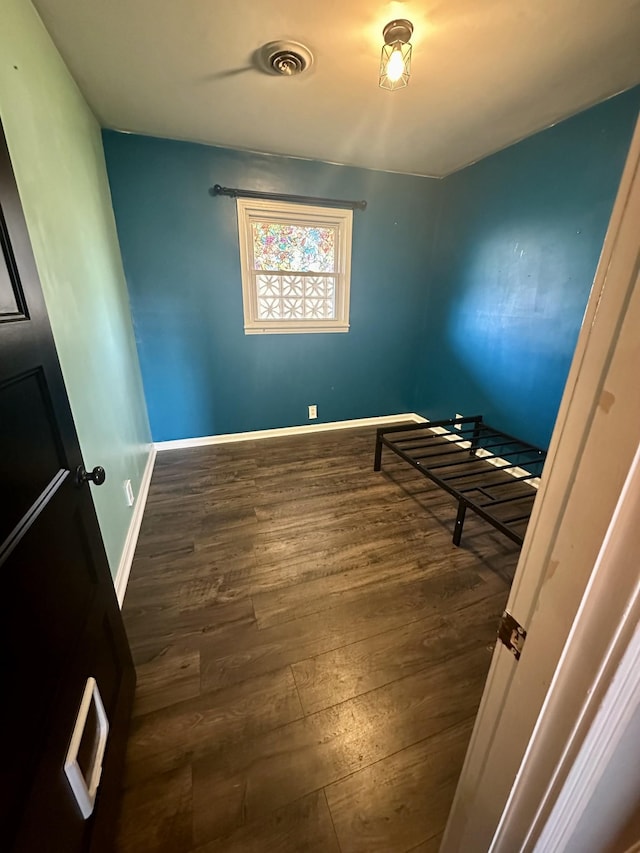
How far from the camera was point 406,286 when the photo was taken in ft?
11.3

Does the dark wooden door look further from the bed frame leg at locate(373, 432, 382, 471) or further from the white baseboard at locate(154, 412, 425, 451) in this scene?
the white baseboard at locate(154, 412, 425, 451)

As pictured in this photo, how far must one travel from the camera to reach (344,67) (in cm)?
172

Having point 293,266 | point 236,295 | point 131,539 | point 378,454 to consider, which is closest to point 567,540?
point 131,539

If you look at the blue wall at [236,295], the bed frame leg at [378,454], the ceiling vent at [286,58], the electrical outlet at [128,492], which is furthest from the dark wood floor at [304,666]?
the ceiling vent at [286,58]

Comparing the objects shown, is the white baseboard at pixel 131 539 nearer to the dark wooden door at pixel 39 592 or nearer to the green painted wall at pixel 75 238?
the green painted wall at pixel 75 238

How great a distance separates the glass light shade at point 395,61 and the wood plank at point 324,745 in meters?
2.62

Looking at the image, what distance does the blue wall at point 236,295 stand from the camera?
8.46 feet

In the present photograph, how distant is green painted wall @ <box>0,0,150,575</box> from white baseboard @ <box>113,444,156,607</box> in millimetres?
57

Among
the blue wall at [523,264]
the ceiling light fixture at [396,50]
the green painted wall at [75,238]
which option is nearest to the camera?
the green painted wall at [75,238]

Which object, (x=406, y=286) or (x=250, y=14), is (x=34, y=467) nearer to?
(x=250, y=14)

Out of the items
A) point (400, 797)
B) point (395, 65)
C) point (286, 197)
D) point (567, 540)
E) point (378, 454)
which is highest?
point (395, 65)

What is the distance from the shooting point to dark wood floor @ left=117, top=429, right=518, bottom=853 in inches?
37.6

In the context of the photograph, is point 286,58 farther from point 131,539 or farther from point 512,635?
point 131,539

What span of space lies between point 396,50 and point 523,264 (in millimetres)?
1632
